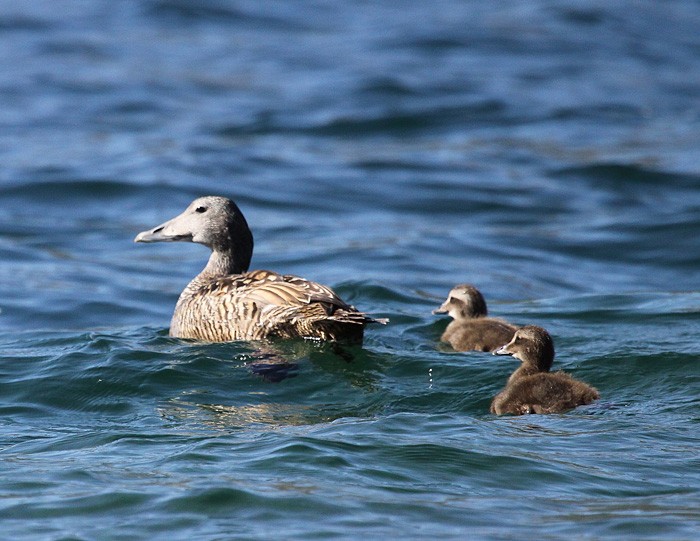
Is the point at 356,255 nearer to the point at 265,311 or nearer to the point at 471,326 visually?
the point at 471,326

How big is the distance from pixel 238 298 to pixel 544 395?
2449 millimetres

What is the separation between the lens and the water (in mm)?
6637

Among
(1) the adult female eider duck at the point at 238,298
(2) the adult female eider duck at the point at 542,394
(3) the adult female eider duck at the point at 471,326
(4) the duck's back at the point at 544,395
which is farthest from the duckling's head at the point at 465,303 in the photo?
(4) the duck's back at the point at 544,395

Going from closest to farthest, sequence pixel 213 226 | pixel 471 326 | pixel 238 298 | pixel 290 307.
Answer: pixel 290 307, pixel 238 298, pixel 471 326, pixel 213 226

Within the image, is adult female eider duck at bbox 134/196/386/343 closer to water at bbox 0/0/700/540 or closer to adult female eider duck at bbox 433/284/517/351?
water at bbox 0/0/700/540

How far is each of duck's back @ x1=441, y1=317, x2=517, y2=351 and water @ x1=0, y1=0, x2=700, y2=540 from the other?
0.25 m

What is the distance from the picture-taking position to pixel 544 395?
7980 millimetres

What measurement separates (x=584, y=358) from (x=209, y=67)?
54.3ft

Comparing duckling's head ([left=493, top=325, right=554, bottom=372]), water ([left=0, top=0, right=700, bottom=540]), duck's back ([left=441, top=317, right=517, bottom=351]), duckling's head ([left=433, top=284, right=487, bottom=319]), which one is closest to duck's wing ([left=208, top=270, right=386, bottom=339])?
water ([left=0, top=0, right=700, bottom=540])

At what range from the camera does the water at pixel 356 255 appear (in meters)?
6.64

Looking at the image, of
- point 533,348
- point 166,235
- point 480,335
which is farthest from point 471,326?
point 166,235

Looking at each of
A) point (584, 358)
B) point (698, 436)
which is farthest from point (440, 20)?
point (698, 436)

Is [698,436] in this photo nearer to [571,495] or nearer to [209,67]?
[571,495]

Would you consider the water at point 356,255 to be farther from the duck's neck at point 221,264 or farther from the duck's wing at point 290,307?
the duck's neck at point 221,264
